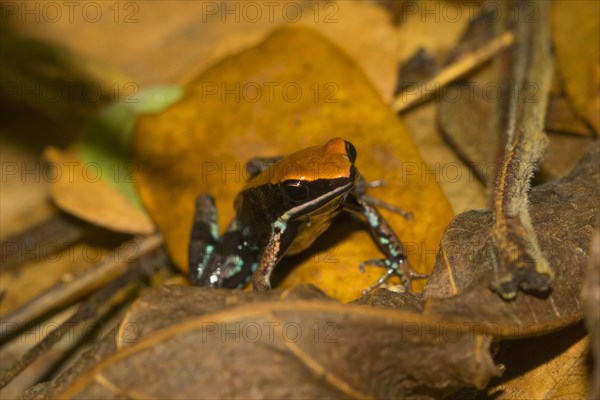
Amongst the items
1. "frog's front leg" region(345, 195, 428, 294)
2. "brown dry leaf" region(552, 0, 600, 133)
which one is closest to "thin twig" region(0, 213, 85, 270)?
"frog's front leg" region(345, 195, 428, 294)

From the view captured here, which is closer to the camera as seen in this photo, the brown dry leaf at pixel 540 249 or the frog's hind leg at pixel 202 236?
the brown dry leaf at pixel 540 249

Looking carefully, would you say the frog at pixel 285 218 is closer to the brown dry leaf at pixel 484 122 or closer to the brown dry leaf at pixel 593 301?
the brown dry leaf at pixel 484 122

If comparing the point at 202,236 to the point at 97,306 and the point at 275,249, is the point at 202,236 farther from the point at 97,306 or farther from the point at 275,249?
the point at 97,306

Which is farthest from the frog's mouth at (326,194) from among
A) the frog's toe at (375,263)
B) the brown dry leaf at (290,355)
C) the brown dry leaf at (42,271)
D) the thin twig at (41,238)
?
the thin twig at (41,238)

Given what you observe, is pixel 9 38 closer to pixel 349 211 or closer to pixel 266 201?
pixel 266 201

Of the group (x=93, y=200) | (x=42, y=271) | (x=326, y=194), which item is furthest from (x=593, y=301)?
(x=42, y=271)
